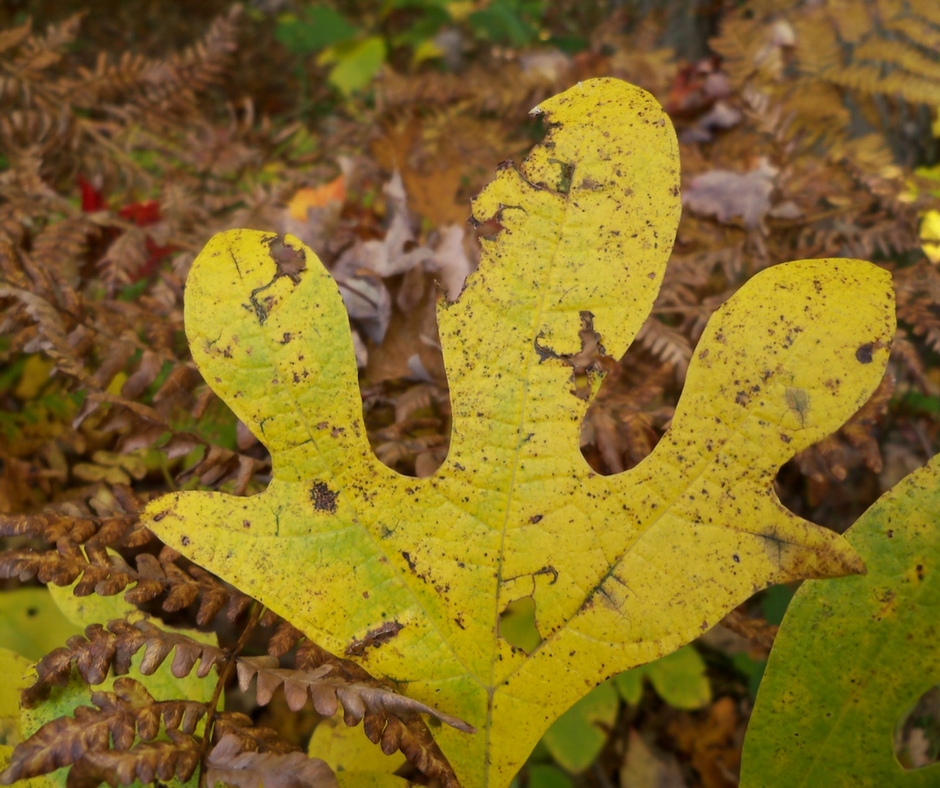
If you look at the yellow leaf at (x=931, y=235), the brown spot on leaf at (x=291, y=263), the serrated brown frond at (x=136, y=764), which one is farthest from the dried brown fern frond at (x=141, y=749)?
the yellow leaf at (x=931, y=235)

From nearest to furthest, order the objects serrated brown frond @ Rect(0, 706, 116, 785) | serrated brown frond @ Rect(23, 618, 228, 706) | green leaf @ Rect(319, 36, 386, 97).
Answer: serrated brown frond @ Rect(0, 706, 116, 785) → serrated brown frond @ Rect(23, 618, 228, 706) → green leaf @ Rect(319, 36, 386, 97)

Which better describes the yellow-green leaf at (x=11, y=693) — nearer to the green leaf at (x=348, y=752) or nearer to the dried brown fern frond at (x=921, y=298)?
the green leaf at (x=348, y=752)

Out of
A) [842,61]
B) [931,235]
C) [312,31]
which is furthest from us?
[312,31]

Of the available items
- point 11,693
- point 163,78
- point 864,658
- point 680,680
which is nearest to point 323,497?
point 11,693

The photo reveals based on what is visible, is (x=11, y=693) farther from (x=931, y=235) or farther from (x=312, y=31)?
(x=312, y=31)

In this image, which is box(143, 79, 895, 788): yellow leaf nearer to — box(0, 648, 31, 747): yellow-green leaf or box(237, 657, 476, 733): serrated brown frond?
box(237, 657, 476, 733): serrated brown frond

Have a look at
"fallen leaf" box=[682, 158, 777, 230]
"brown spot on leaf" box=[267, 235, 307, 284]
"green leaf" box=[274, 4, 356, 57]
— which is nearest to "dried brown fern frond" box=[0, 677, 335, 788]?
"brown spot on leaf" box=[267, 235, 307, 284]

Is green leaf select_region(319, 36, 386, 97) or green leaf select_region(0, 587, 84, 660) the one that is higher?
green leaf select_region(319, 36, 386, 97)
